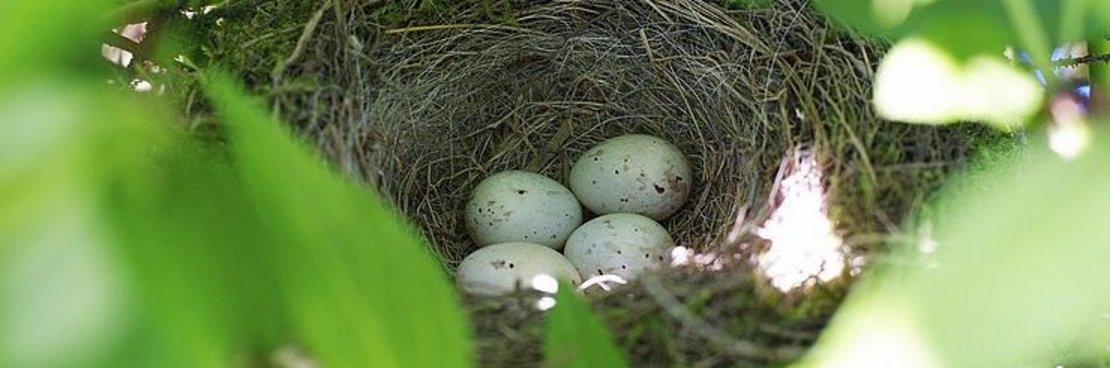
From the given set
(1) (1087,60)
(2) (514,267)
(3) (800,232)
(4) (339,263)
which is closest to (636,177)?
(2) (514,267)

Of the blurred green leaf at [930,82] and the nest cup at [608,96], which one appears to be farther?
the nest cup at [608,96]

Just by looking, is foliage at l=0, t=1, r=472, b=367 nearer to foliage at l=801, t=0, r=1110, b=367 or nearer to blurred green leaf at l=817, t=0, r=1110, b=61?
foliage at l=801, t=0, r=1110, b=367

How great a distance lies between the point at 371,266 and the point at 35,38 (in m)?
0.06

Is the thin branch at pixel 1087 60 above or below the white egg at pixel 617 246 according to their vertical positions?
above

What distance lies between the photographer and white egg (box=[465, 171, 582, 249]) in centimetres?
119

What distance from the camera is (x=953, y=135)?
81 cm

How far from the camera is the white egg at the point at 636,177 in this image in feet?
3.98

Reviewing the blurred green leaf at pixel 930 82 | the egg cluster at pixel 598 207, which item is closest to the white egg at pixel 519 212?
the egg cluster at pixel 598 207

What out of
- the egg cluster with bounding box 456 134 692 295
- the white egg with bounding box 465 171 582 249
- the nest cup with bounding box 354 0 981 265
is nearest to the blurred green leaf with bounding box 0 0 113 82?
the nest cup with bounding box 354 0 981 265

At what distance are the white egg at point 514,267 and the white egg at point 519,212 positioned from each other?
0.11m

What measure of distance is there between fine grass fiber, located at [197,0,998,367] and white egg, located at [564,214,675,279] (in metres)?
0.05

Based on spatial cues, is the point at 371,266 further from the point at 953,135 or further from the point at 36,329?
the point at 953,135

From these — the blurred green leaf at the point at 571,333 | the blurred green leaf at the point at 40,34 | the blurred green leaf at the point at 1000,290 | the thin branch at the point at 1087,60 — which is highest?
the thin branch at the point at 1087,60

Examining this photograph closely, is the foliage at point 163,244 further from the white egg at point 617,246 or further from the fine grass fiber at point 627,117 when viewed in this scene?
the white egg at point 617,246
